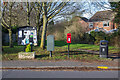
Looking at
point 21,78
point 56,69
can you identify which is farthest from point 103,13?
point 21,78

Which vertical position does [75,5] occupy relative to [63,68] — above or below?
above

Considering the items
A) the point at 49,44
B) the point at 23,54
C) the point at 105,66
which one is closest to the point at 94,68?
the point at 105,66

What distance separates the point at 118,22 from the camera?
17.6 metres

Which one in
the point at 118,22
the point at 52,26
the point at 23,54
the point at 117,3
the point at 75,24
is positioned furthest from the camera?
the point at 52,26

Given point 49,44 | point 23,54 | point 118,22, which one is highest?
point 118,22

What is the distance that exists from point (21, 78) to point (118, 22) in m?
14.8

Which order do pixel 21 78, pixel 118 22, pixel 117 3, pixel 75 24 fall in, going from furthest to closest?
pixel 75 24
pixel 118 22
pixel 117 3
pixel 21 78

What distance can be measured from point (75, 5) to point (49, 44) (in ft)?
22.5

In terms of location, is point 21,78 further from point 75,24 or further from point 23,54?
point 75,24

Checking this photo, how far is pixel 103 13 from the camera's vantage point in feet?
51.9

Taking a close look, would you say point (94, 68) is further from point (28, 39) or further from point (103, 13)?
point (103, 13)

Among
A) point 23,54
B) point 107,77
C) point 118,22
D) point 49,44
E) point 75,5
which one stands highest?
point 75,5

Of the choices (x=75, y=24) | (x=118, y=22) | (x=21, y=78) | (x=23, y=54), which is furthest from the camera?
(x=75, y=24)

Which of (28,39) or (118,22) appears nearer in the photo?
(28,39)
